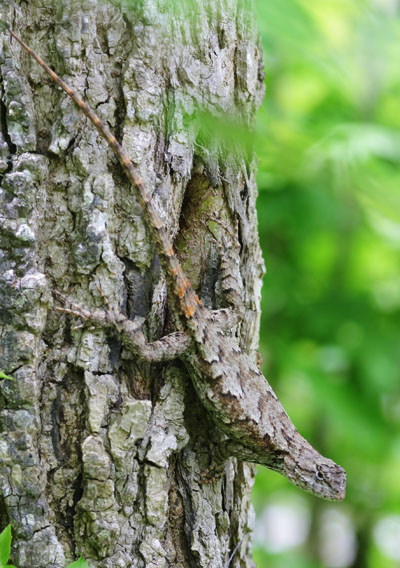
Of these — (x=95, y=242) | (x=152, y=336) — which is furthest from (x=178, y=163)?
(x=152, y=336)

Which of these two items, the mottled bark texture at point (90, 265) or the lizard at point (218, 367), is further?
the lizard at point (218, 367)

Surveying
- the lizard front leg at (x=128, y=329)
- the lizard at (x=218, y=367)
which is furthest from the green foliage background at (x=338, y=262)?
the lizard front leg at (x=128, y=329)

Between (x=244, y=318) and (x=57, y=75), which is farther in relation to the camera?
(x=244, y=318)

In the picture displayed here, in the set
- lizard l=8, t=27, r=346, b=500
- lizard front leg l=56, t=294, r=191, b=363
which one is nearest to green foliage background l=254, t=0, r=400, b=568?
lizard l=8, t=27, r=346, b=500

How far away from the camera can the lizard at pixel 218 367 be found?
8.30 ft

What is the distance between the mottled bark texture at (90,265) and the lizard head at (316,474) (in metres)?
0.76

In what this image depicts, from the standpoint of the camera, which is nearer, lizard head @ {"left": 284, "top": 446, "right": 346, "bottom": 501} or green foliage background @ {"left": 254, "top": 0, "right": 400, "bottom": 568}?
lizard head @ {"left": 284, "top": 446, "right": 346, "bottom": 501}

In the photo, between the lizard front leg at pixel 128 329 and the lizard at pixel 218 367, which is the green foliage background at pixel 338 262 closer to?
the lizard at pixel 218 367

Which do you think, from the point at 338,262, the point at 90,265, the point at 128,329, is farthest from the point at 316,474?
the point at 338,262

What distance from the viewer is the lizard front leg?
2506 millimetres

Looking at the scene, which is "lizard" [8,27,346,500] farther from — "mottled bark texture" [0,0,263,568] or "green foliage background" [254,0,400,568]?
"green foliage background" [254,0,400,568]

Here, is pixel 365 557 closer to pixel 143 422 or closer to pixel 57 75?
pixel 143 422

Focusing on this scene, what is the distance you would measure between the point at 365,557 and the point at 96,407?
7.05m

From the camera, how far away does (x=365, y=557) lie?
8133 mm
